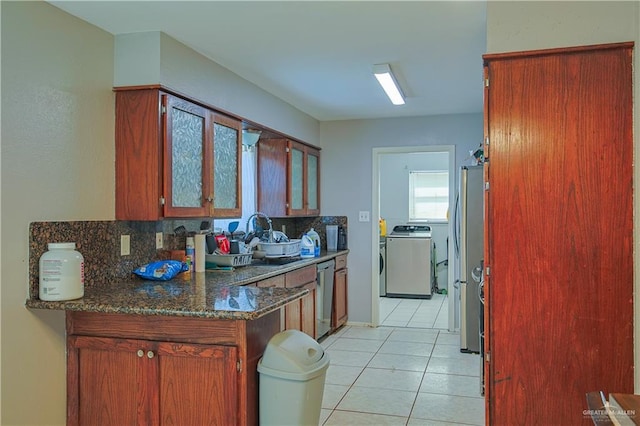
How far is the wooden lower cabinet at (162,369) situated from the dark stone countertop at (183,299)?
3.2 inches

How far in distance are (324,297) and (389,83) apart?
208 centimetres

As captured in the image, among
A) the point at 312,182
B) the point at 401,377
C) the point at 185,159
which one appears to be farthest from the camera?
the point at 312,182

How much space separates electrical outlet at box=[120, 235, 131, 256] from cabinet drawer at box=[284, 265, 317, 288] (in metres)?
1.23

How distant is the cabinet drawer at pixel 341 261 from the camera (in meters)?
5.14

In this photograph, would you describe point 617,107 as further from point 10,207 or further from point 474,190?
point 10,207

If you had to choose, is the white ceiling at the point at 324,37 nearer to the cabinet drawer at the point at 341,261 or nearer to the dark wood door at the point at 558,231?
the dark wood door at the point at 558,231

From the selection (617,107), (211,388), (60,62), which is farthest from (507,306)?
(60,62)

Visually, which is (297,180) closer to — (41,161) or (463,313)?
(463,313)

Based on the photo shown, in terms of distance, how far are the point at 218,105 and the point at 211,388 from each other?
6.31ft

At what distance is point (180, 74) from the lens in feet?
9.70

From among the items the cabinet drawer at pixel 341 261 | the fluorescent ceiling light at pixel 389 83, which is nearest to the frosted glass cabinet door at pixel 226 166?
the fluorescent ceiling light at pixel 389 83

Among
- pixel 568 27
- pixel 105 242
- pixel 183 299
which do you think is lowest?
pixel 183 299

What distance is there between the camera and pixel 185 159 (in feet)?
9.94

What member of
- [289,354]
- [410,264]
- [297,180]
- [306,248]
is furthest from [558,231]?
[410,264]
